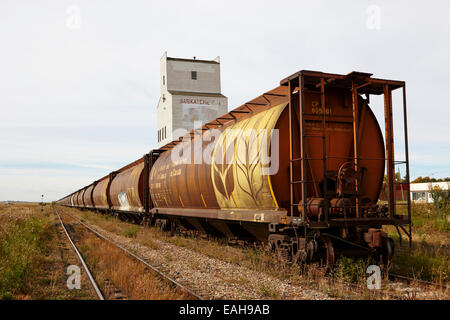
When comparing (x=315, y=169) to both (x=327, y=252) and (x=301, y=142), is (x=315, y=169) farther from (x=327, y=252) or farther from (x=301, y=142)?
(x=327, y=252)

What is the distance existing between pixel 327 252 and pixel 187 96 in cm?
3646

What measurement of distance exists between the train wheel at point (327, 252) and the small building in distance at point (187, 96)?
3418cm

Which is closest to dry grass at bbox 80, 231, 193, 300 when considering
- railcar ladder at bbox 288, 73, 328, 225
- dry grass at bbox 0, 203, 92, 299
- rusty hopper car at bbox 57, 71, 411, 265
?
dry grass at bbox 0, 203, 92, 299

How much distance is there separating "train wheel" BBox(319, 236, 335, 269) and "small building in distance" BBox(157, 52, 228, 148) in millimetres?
34185

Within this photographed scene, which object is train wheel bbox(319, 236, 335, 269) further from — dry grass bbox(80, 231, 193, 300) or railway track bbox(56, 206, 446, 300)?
dry grass bbox(80, 231, 193, 300)

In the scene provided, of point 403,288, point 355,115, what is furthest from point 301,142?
point 403,288

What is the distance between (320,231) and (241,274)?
1.94 m

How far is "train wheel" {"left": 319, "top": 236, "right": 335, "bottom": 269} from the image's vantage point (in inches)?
295

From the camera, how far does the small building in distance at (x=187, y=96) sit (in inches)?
1655

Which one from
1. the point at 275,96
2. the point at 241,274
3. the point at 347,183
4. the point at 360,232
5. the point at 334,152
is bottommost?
the point at 241,274
